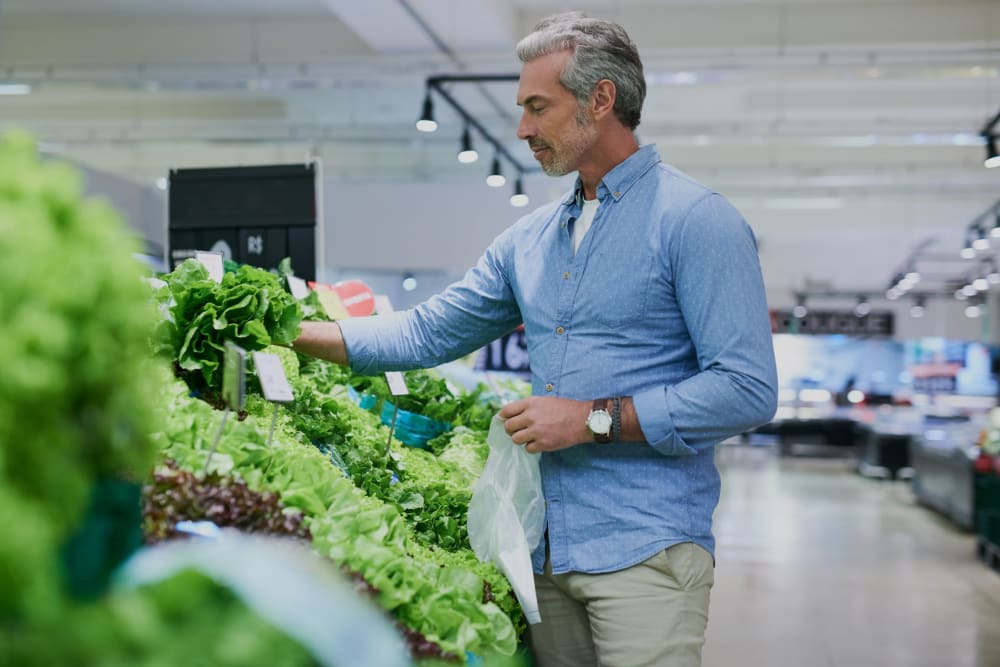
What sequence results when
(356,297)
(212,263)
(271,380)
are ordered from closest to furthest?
(271,380), (212,263), (356,297)

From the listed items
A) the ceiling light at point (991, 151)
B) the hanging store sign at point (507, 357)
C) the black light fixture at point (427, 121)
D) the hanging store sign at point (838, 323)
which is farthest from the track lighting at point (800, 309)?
the hanging store sign at point (507, 357)

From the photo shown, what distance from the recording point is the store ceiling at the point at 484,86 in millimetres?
8977

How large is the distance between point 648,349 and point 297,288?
1.38 metres

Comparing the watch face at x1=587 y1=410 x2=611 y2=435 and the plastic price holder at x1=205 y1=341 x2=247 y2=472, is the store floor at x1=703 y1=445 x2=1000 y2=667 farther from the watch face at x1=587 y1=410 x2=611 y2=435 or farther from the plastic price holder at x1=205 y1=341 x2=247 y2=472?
the plastic price holder at x1=205 y1=341 x2=247 y2=472

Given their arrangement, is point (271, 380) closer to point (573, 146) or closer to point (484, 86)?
point (573, 146)

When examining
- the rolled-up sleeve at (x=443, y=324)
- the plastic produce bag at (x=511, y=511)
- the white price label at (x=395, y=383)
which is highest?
the rolled-up sleeve at (x=443, y=324)

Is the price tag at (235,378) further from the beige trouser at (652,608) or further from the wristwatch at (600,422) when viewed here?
the beige trouser at (652,608)

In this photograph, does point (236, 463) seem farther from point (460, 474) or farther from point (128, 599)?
point (460, 474)

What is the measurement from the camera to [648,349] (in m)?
2.02

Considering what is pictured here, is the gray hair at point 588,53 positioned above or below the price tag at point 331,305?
above

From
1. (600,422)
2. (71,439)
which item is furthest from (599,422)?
(71,439)

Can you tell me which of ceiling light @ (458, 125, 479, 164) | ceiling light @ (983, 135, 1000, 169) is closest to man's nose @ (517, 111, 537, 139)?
ceiling light @ (458, 125, 479, 164)

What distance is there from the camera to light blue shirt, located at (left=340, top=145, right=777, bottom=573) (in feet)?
6.24

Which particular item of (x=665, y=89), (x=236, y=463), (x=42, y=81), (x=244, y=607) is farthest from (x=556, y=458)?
(x=665, y=89)
